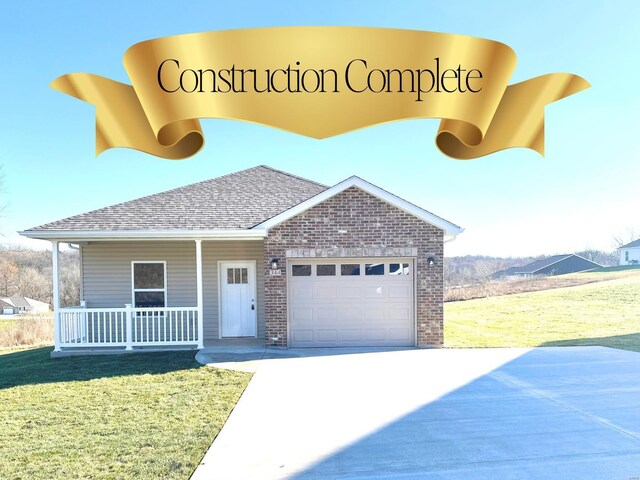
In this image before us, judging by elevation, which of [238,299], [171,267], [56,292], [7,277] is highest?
[171,267]

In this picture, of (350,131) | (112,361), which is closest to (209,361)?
(112,361)

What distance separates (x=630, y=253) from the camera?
55844 mm

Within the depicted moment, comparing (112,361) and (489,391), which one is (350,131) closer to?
(489,391)

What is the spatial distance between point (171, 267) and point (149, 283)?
0.75 m

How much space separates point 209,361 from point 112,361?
2.25 m

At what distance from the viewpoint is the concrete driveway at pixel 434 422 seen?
4.17 m

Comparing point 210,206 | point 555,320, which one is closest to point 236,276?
point 210,206

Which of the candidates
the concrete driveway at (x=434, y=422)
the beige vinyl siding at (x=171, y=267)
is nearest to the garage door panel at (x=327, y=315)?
the concrete driveway at (x=434, y=422)

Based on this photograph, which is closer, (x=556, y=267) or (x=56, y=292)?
(x=56, y=292)

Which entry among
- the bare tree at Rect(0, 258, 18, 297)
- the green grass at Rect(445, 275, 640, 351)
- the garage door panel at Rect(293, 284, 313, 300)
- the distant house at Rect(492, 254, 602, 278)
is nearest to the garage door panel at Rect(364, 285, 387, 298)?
the garage door panel at Rect(293, 284, 313, 300)

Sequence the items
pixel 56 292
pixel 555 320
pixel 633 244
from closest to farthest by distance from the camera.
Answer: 1. pixel 56 292
2. pixel 555 320
3. pixel 633 244

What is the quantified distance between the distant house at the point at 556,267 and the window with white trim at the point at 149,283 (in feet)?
152

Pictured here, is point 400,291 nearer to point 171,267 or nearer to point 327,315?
point 327,315

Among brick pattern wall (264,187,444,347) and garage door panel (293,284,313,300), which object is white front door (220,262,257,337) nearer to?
brick pattern wall (264,187,444,347)
